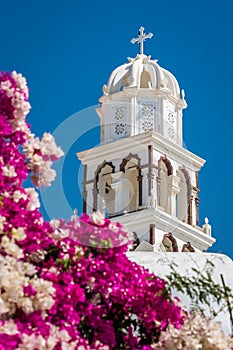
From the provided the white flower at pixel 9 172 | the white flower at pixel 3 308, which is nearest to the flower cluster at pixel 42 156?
the white flower at pixel 9 172

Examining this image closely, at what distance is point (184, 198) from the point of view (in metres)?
26.6

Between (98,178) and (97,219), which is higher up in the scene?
(98,178)

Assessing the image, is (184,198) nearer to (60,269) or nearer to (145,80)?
(145,80)

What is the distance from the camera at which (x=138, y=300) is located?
7570 millimetres

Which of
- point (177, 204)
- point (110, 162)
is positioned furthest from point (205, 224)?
point (110, 162)

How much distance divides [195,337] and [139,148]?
18384mm

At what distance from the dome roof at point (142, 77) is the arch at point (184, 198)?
7.76ft

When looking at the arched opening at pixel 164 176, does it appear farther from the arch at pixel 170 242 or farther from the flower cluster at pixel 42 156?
the flower cluster at pixel 42 156

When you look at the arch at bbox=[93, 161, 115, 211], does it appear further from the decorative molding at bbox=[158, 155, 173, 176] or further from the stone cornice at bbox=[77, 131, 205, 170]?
the decorative molding at bbox=[158, 155, 173, 176]

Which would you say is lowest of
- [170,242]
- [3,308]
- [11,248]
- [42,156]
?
[3,308]

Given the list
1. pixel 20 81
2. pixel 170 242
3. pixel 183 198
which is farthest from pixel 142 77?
pixel 20 81

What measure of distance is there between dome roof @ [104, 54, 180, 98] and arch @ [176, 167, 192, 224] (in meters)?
2.36

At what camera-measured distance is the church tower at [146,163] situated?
82.2 ft

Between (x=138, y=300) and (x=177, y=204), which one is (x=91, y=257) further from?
(x=177, y=204)
